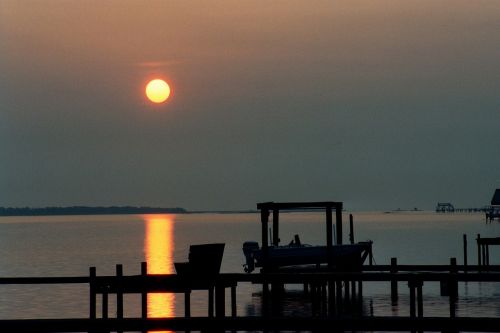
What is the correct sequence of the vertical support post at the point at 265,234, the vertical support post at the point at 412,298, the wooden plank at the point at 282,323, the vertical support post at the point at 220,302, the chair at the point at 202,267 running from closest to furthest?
1. the wooden plank at the point at 282,323
2. the vertical support post at the point at 220,302
3. the chair at the point at 202,267
4. the vertical support post at the point at 412,298
5. the vertical support post at the point at 265,234

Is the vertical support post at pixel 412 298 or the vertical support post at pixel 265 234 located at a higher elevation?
the vertical support post at pixel 265 234

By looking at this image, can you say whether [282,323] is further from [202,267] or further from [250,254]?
[250,254]

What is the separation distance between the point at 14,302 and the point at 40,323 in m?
39.1

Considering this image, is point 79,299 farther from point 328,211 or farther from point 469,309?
point 469,309

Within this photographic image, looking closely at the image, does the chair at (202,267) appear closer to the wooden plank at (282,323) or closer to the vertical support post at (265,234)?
the wooden plank at (282,323)

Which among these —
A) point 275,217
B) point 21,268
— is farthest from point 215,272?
point 21,268

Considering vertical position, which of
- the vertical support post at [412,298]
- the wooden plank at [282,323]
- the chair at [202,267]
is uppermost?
the chair at [202,267]

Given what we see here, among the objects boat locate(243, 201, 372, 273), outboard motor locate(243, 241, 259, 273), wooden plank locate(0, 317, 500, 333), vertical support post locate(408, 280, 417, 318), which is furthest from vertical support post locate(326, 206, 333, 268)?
wooden plank locate(0, 317, 500, 333)

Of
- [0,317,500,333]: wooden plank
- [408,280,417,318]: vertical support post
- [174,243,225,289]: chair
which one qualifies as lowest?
[408,280,417,318]: vertical support post

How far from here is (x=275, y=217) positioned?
43.8 m

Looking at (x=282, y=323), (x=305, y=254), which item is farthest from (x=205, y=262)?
(x=305, y=254)

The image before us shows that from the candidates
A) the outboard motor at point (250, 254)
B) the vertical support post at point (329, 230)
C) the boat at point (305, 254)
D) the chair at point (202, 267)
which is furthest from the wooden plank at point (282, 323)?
the outboard motor at point (250, 254)

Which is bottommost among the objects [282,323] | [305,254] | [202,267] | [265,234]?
[305,254]

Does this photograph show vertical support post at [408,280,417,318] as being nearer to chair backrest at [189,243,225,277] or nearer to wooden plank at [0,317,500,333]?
chair backrest at [189,243,225,277]
